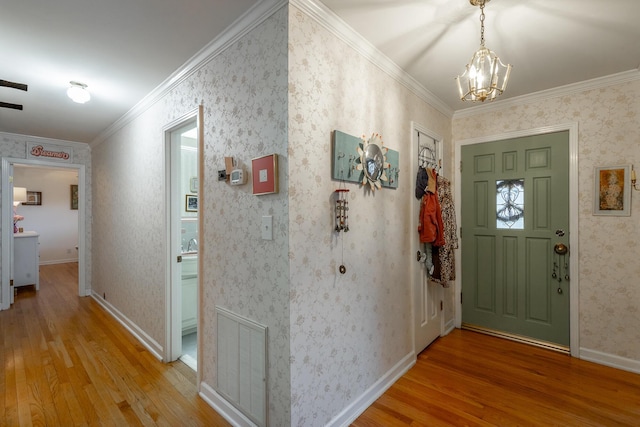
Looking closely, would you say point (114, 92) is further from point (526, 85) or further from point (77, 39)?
point (526, 85)

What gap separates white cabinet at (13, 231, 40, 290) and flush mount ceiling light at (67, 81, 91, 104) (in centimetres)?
392

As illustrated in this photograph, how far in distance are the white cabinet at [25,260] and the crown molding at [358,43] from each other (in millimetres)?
5978

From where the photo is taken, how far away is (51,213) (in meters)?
6.88

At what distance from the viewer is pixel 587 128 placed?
2471 mm

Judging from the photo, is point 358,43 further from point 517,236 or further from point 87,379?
point 87,379

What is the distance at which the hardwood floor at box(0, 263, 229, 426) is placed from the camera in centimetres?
180

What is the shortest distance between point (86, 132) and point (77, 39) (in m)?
2.64

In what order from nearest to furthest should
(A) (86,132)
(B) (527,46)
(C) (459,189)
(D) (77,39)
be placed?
(D) (77,39) < (B) (527,46) < (C) (459,189) < (A) (86,132)

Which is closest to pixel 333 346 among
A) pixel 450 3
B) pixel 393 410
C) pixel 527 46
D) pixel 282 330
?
pixel 282 330

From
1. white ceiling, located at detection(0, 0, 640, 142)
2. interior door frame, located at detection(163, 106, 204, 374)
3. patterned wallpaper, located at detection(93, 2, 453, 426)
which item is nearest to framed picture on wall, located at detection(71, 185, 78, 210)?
white ceiling, located at detection(0, 0, 640, 142)

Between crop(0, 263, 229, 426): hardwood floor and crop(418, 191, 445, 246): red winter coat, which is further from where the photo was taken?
crop(418, 191, 445, 246): red winter coat

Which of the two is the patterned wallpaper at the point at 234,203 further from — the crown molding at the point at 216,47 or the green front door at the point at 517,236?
the green front door at the point at 517,236

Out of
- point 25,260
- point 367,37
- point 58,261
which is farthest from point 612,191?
point 58,261

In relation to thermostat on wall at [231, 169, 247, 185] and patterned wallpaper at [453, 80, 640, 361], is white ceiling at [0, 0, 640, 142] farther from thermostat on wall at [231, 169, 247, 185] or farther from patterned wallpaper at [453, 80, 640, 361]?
thermostat on wall at [231, 169, 247, 185]
